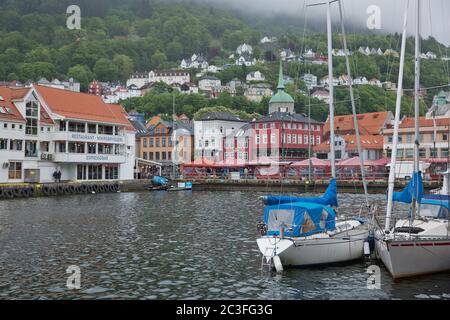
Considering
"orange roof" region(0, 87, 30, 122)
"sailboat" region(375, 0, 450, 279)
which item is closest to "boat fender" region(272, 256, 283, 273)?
"sailboat" region(375, 0, 450, 279)

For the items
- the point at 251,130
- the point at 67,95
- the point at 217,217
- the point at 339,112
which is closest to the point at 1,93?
the point at 67,95

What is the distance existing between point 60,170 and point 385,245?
214 ft

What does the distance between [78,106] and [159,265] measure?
211 feet

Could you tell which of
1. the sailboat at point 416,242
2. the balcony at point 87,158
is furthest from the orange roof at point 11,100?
the sailboat at point 416,242

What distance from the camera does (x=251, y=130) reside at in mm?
118000

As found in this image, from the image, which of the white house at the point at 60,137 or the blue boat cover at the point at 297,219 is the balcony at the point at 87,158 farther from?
the blue boat cover at the point at 297,219

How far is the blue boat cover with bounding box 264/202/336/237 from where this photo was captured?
1039 inches

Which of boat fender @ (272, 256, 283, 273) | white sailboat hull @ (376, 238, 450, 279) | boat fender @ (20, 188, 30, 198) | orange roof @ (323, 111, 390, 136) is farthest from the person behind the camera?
orange roof @ (323, 111, 390, 136)

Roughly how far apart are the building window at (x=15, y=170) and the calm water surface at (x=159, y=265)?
2902 cm

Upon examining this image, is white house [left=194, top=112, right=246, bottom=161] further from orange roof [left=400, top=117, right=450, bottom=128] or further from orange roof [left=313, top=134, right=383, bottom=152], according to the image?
orange roof [left=400, top=117, right=450, bottom=128]

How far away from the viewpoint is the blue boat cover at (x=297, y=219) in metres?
26.4

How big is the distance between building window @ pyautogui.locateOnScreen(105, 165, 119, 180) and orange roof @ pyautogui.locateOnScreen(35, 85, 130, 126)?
7.18 m

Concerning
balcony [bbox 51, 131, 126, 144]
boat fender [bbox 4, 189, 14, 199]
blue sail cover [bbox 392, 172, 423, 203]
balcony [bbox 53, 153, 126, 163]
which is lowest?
boat fender [bbox 4, 189, 14, 199]
